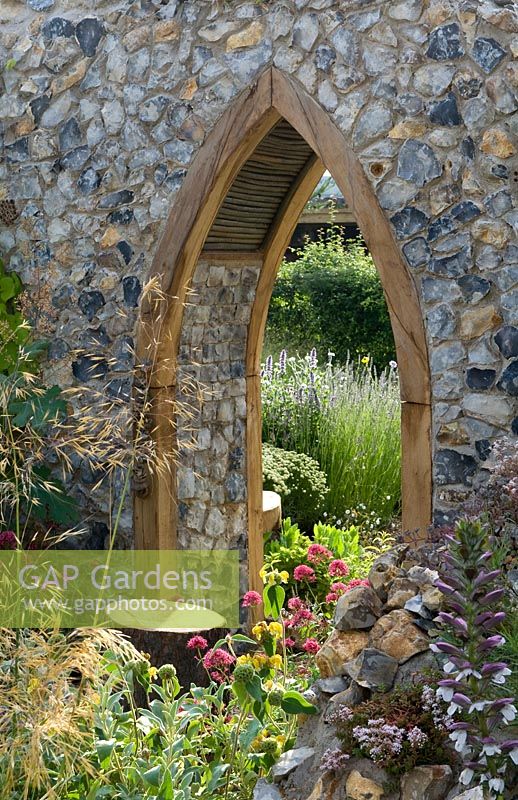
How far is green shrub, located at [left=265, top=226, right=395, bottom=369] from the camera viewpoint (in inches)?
432

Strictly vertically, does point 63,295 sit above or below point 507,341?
above

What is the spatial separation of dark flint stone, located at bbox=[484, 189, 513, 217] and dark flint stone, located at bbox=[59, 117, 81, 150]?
223 cm

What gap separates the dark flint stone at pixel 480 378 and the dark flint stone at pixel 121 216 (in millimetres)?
1907

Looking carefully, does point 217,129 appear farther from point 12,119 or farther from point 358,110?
point 12,119

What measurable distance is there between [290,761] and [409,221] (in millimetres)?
2160

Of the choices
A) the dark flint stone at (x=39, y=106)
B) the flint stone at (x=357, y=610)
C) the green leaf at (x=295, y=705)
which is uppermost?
the dark flint stone at (x=39, y=106)

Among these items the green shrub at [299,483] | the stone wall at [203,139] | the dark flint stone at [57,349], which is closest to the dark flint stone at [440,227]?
the stone wall at [203,139]

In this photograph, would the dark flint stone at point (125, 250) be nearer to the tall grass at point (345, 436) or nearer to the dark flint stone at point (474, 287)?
the dark flint stone at point (474, 287)

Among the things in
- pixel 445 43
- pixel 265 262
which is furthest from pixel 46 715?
pixel 265 262

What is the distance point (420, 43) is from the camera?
13.4ft

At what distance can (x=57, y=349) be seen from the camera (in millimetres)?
5469

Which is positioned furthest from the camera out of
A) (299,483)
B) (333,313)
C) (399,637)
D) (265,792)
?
Result: (333,313)

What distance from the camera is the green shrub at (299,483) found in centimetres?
714

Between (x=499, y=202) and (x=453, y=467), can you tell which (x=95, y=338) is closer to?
(x=453, y=467)
